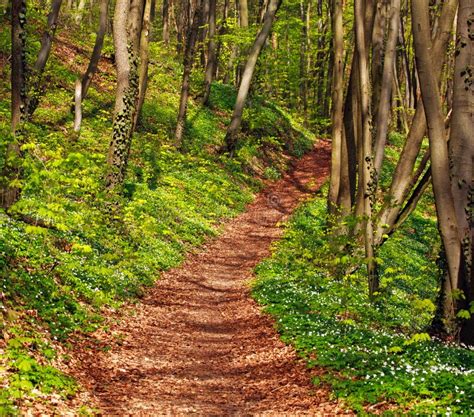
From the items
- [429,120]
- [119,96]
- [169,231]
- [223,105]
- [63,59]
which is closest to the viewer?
[429,120]

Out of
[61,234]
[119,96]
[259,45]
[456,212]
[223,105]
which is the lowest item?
[61,234]

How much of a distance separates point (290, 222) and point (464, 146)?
12.5 meters

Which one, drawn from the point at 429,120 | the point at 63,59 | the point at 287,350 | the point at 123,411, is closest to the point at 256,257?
the point at 287,350

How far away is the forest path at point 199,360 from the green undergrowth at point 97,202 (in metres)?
0.60

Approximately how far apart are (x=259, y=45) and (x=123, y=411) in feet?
70.4

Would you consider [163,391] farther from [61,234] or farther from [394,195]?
[394,195]

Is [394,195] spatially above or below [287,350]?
above

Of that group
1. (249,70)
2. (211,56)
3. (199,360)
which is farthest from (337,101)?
(211,56)

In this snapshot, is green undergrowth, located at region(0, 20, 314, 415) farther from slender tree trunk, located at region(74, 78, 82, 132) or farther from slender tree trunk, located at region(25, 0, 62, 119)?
slender tree trunk, located at region(25, 0, 62, 119)

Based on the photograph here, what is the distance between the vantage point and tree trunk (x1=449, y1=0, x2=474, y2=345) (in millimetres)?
8633

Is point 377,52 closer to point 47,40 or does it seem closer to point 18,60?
point 18,60

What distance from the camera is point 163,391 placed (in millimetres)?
7543

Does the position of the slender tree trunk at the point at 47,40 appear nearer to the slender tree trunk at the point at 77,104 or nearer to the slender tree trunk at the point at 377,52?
the slender tree trunk at the point at 77,104

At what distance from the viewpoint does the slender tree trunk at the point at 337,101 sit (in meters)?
15.2
